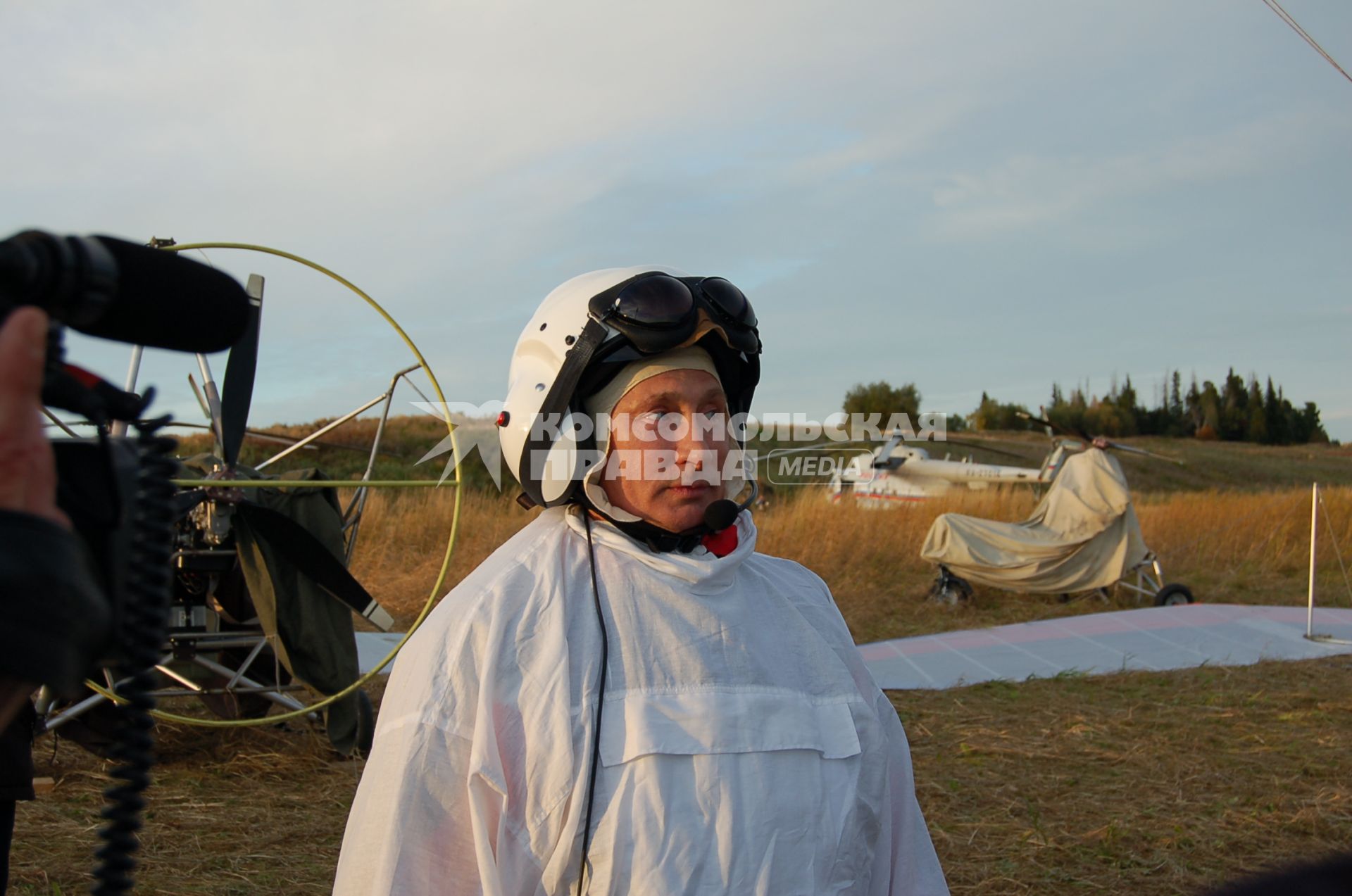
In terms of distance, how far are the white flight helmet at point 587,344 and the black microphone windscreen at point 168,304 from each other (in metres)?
1.21

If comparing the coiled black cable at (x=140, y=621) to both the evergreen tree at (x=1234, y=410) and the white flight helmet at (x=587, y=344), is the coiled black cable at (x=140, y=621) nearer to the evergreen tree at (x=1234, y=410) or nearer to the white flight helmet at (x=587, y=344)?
the white flight helmet at (x=587, y=344)

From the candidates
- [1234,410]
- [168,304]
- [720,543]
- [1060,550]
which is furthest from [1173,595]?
[1234,410]

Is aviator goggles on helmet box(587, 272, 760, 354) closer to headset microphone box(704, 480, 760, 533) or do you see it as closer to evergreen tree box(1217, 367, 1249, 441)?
headset microphone box(704, 480, 760, 533)

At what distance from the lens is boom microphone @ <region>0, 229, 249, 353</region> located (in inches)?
23.7

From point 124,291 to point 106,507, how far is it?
18 cm

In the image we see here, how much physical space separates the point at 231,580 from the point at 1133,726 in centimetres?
537

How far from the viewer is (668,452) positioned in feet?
6.59

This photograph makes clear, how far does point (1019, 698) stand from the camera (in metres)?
7.23

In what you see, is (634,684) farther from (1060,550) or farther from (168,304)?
(1060,550)

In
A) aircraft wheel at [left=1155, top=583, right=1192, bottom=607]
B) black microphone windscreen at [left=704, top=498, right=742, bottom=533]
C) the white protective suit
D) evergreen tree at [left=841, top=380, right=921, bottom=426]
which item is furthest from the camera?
evergreen tree at [left=841, top=380, right=921, bottom=426]

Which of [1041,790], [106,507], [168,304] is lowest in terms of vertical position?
[1041,790]

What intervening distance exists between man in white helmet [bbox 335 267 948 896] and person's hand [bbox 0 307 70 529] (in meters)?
1.09

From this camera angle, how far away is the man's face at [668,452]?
1976 millimetres

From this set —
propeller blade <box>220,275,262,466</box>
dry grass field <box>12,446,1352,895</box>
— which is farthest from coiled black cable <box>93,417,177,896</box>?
propeller blade <box>220,275,262,466</box>
